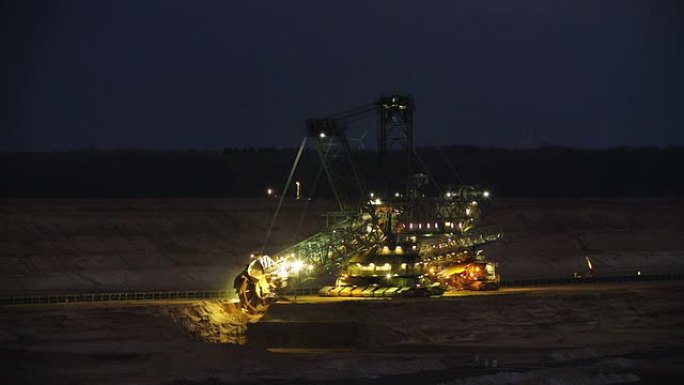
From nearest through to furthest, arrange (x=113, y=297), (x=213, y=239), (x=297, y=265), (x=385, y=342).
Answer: (x=385, y=342)
(x=113, y=297)
(x=297, y=265)
(x=213, y=239)

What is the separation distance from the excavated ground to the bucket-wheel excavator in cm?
476

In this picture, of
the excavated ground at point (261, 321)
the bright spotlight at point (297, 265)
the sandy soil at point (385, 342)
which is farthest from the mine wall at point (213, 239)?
the sandy soil at point (385, 342)

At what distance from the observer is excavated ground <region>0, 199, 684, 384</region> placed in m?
68.8

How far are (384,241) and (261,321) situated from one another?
15442mm

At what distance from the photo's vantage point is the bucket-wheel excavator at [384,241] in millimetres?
89250

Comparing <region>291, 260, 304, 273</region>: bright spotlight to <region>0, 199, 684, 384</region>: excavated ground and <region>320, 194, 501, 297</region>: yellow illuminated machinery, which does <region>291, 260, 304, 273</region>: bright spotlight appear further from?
<region>0, 199, 684, 384</region>: excavated ground

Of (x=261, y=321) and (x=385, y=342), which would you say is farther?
(x=385, y=342)

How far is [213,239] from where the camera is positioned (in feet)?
389

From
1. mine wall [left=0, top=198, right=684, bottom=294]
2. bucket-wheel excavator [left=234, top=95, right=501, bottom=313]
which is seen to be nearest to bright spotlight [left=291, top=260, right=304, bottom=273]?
bucket-wheel excavator [left=234, top=95, right=501, bottom=313]

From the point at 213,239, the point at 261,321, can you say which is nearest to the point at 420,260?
the point at 261,321

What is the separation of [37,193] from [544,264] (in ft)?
261

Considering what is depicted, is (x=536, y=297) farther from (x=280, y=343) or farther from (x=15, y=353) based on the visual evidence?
(x=15, y=353)

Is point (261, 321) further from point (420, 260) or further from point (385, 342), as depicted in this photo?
point (420, 260)

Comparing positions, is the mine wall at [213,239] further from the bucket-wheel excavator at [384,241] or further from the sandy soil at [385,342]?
the sandy soil at [385,342]
